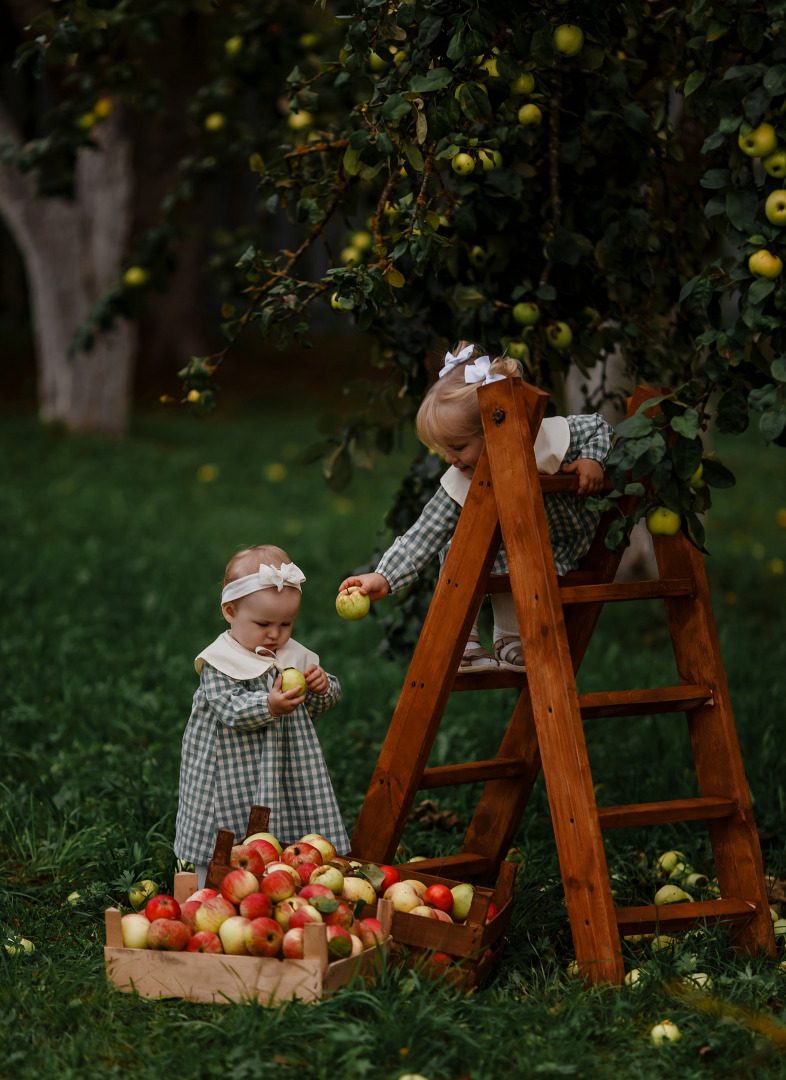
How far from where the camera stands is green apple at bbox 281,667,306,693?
2.65 m

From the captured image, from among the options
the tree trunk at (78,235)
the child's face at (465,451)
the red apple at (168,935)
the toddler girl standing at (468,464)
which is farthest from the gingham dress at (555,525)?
the tree trunk at (78,235)

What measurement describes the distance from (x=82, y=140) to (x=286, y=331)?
186cm

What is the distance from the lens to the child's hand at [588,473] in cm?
270

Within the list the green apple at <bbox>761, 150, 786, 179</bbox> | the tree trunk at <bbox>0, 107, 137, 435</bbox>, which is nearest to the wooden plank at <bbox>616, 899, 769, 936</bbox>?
the green apple at <bbox>761, 150, 786, 179</bbox>

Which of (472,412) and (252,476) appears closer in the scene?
(472,412)

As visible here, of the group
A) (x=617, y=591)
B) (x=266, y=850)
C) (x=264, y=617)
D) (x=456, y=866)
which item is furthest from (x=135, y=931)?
(x=617, y=591)

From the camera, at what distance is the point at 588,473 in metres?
2.70

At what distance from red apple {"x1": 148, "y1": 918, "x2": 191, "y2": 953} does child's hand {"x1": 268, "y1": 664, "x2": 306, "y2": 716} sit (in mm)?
507

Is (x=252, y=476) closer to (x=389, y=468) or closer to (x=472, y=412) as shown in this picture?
(x=389, y=468)

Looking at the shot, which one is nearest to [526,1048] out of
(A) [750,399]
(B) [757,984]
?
(B) [757,984]

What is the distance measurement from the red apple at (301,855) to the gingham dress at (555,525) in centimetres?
64

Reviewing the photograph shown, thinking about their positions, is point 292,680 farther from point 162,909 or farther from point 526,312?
point 526,312

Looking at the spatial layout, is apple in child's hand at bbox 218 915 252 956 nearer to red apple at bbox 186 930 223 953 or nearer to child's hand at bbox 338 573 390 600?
red apple at bbox 186 930 223 953

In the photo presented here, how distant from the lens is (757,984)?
8.11 ft
